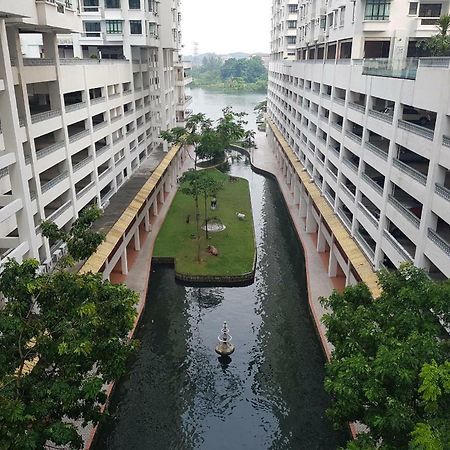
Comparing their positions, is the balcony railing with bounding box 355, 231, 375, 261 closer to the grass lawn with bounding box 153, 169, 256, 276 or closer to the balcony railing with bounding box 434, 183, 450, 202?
the balcony railing with bounding box 434, 183, 450, 202

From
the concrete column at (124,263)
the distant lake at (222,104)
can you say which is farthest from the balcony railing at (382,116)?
the distant lake at (222,104)

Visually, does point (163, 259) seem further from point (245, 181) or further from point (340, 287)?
point (245, 181)

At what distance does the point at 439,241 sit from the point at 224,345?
48.6ft

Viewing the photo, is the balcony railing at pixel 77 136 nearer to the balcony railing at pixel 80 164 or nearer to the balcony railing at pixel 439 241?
the balcony railing at pixel 80 164

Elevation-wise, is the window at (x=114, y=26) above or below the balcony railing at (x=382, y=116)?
above

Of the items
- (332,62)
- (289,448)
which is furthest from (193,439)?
(332,62)

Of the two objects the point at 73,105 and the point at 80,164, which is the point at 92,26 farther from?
the point at 80,164

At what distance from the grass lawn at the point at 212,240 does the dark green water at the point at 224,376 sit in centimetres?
188

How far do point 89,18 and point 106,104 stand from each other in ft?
50.2

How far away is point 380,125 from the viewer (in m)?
28.9

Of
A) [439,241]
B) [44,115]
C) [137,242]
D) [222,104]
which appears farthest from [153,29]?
[222,104]

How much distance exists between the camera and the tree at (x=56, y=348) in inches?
538

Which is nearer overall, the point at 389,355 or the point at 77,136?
the point at 389,355

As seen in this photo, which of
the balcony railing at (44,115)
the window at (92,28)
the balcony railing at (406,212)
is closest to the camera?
the balcony railing at (406,212)
